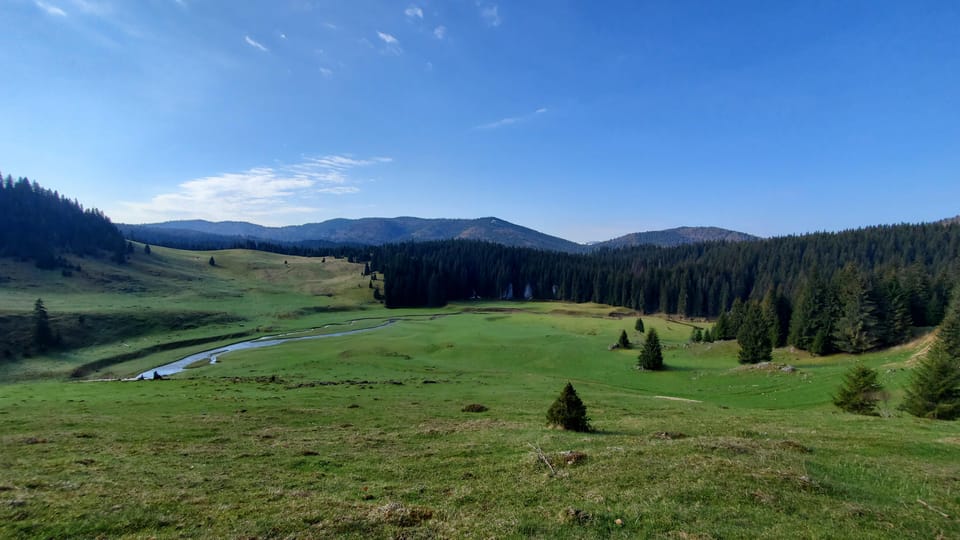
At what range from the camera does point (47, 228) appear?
14812 cm

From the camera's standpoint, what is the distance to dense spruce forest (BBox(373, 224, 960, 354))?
59.5 m

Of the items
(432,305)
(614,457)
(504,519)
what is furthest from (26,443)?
(432,305)

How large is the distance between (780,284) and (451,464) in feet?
492

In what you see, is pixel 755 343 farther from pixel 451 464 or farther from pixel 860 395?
pixel 451 464

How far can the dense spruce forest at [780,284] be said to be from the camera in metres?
59.5

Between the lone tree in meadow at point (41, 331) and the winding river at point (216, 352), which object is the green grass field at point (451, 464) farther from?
the lone tree in meadow at point (41, 331)

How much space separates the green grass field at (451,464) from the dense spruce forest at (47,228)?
450 ft

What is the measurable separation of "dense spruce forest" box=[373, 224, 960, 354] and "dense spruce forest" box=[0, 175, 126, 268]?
100m

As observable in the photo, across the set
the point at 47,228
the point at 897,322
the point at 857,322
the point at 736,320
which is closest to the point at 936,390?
the point at 857,322

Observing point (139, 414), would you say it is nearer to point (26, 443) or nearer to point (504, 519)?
point (26, 443)

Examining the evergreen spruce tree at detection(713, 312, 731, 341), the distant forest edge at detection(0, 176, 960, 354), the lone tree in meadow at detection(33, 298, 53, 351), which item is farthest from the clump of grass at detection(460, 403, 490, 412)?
the lone tree in meadow at detection(33, 298, 53, 351)

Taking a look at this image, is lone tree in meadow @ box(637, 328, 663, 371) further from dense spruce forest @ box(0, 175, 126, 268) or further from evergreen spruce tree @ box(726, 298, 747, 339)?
dense spruce forest @ box(0, 175, 126, 268)

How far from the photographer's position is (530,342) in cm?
7644

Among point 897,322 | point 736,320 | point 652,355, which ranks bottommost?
point 652,355
